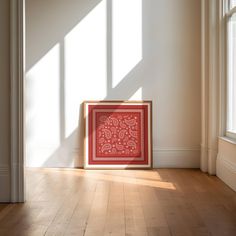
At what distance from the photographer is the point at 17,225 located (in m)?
3.14

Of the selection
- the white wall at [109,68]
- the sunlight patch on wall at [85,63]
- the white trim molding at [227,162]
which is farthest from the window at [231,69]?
the sunlight patch on wall at [85,63]

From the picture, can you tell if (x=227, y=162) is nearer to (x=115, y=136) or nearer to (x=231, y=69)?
(x=231, y=69)

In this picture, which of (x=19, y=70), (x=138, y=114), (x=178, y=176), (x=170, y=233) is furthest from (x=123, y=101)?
(x=170, y=233)

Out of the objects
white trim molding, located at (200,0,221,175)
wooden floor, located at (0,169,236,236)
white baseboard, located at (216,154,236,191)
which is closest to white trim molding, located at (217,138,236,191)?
white baseboard, located at (216,154,236,191)

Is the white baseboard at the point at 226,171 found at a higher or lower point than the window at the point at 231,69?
lower

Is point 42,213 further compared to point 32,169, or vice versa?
point 32,169

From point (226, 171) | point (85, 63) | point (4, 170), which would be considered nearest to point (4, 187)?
point (4, 170)

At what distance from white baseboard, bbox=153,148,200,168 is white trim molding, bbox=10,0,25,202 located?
2470 millimetres

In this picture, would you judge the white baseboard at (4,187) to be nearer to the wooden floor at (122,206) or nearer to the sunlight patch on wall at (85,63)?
the wooden floor at (122,206)

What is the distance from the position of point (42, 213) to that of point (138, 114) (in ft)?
8.95

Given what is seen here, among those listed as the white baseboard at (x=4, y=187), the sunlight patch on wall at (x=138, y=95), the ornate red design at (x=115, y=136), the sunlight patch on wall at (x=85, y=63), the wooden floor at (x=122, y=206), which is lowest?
the wooden floor at (x=122, y=206)

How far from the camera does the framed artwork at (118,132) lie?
5.90m

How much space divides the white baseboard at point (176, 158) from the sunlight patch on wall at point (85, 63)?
1125 mm

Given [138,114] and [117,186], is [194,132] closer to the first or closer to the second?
[138,114]
